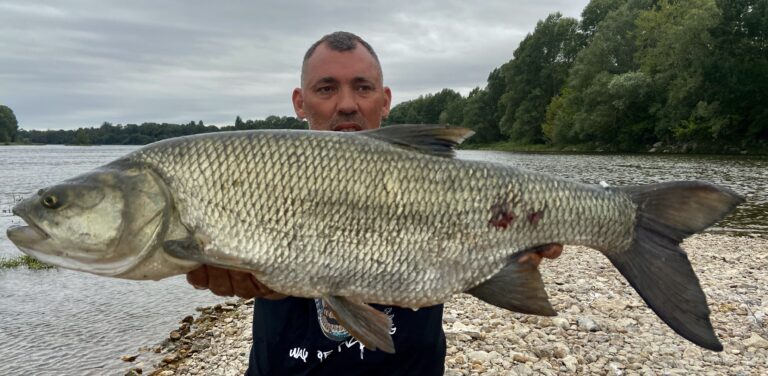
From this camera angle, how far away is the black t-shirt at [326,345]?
116 inches

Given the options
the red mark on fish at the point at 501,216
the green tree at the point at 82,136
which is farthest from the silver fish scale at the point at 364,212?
the green tree at the point at 82,136

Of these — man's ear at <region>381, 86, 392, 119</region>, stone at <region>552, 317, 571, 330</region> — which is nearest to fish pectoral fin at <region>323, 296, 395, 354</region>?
man's ear at <region>381, 86, 392, 119</region>

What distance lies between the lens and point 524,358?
498 centimetres

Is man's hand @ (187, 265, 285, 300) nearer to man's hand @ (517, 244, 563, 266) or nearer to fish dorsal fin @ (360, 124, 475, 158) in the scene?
fish dorsal fin @ (360, 124, 475, 158)

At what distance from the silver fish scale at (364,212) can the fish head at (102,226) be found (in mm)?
113

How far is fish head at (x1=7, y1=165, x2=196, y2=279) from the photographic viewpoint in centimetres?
237

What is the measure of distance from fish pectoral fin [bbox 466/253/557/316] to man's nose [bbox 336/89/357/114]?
5.90ft

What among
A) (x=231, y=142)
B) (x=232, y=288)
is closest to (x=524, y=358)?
(x=232, y=288)

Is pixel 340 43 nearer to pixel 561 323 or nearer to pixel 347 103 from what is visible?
pixel 347 103

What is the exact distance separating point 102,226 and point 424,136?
1477 millimetres

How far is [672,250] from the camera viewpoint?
2.53 meters

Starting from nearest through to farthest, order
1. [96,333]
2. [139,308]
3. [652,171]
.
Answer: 1. [96,333]
2. [139,308]
3. [652,171]

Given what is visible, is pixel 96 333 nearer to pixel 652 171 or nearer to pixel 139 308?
pixel 139 308

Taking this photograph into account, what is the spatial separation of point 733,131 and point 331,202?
4193 cm
